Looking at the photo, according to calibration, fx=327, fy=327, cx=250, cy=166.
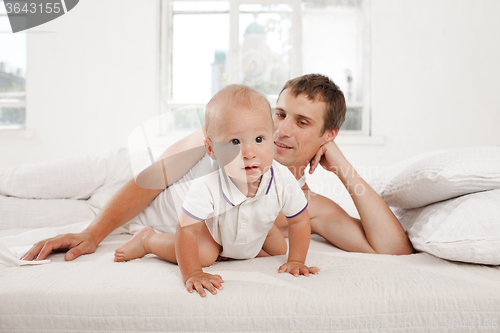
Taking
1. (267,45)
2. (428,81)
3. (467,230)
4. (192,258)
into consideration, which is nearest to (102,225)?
(192,258)

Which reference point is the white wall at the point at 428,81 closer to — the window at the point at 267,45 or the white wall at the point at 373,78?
the white wall at the point at 373,78

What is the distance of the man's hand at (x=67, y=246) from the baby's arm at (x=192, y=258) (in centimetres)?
35

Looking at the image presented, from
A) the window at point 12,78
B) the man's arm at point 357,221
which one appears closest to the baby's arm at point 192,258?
the man's arm at point 357,221

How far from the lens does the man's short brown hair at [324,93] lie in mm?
1250

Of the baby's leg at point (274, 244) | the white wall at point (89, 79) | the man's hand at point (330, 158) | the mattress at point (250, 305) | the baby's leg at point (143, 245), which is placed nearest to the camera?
the mattress at point (250, 305)

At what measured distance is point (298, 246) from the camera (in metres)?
0.89

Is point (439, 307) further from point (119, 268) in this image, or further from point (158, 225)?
point (158, 225)

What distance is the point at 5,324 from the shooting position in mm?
675

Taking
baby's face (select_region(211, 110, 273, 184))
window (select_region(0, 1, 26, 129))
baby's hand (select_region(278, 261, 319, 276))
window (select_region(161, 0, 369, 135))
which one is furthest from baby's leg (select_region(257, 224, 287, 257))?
window (select_region(0, 1, 26, 129))

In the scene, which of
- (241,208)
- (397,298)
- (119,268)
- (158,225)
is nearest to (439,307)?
(397,298)

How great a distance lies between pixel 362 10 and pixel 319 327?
3244mm

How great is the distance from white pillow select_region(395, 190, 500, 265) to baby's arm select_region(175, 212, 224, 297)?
1.91 feet

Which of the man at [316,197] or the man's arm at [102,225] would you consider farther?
the man at [316,197]

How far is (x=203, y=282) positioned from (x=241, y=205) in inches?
9.1
